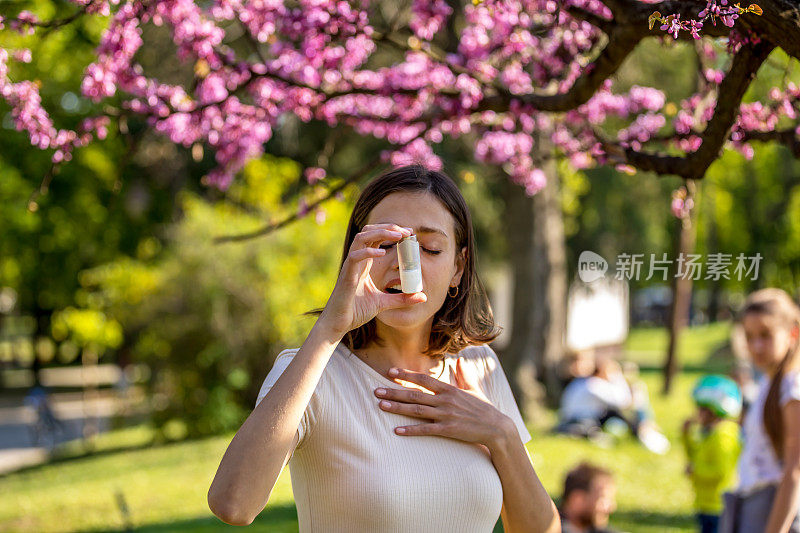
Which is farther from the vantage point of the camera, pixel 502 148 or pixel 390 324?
pixel 502 148

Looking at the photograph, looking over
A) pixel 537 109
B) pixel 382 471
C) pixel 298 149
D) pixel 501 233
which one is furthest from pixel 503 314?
pixel 382 471

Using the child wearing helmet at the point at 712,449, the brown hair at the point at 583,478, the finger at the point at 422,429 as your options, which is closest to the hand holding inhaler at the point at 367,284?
the finger at the point at 422,429

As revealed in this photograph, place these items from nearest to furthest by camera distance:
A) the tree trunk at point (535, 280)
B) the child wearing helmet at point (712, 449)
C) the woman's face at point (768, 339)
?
the woman's face at point (768, 339) → the child wearing helmet at point (712, 449) → the tree trunk at point (535, 280)

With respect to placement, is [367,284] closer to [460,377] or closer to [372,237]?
[372,237]

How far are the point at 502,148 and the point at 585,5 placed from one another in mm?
1939

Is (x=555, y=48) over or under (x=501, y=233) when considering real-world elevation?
over

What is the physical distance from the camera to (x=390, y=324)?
7.22 ft

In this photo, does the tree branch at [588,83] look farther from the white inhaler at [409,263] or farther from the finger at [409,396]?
the finger at [409,396]

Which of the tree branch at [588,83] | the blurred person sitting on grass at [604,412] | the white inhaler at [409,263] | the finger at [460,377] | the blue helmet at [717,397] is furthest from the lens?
the blurred person sitting on grass at [604,412]

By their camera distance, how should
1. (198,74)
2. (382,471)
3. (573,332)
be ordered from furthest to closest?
(573,332), (198,74), (382,471)

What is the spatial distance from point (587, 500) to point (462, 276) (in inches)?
94.1

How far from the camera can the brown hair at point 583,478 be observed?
14.5 ft

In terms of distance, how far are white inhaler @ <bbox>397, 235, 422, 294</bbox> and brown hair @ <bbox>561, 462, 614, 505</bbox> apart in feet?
8.73

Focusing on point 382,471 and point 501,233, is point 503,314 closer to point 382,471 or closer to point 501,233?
point 501,233
